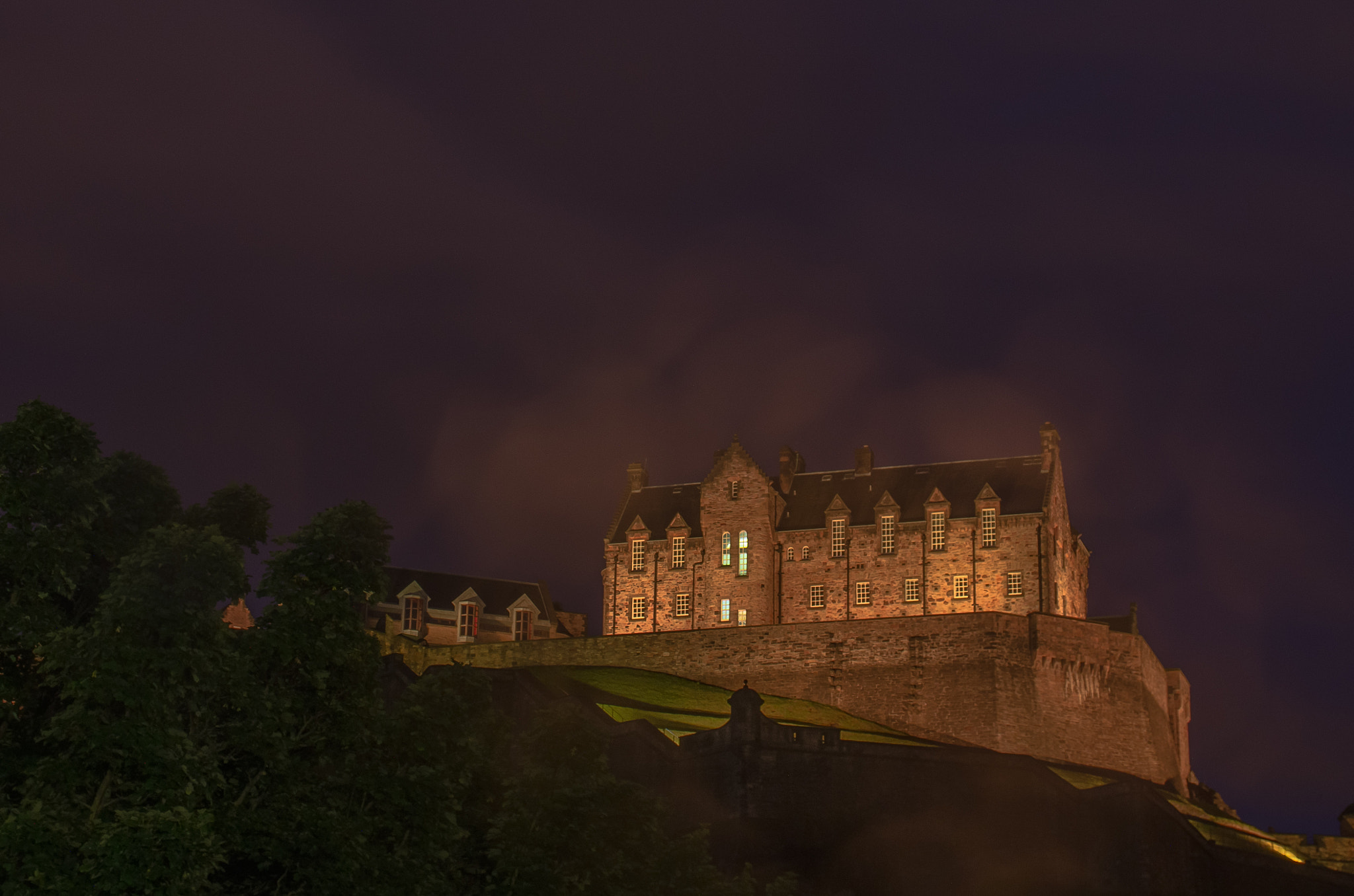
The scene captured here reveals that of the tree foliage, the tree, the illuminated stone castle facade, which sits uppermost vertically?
the illuminated stone castle facade

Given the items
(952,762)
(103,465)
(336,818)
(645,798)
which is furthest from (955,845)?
(103,465)

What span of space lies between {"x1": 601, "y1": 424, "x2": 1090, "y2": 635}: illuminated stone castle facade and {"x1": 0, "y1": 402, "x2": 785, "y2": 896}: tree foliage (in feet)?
142

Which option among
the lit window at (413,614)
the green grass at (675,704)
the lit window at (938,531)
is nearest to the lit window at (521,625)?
the lit window at (413,614)

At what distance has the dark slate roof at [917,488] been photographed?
8138cm

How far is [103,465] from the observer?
33.2 metres

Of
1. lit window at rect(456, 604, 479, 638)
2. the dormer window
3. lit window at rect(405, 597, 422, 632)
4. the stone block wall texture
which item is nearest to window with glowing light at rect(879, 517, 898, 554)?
the dormer window

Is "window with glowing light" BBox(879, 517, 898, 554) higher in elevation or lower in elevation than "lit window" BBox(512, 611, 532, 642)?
higher

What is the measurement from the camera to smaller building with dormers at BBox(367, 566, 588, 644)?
89250 mm

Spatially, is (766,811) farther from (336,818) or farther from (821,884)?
(336,818)

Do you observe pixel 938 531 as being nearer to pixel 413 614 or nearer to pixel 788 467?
pixel 788 467

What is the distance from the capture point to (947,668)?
241 ft

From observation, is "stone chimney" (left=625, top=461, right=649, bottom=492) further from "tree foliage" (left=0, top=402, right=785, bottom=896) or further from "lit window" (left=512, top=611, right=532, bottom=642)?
"tree foliage" (left=0, top=402, right=785, bottom=896)

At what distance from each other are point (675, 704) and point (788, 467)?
23.2 m

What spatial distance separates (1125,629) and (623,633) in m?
24.9
